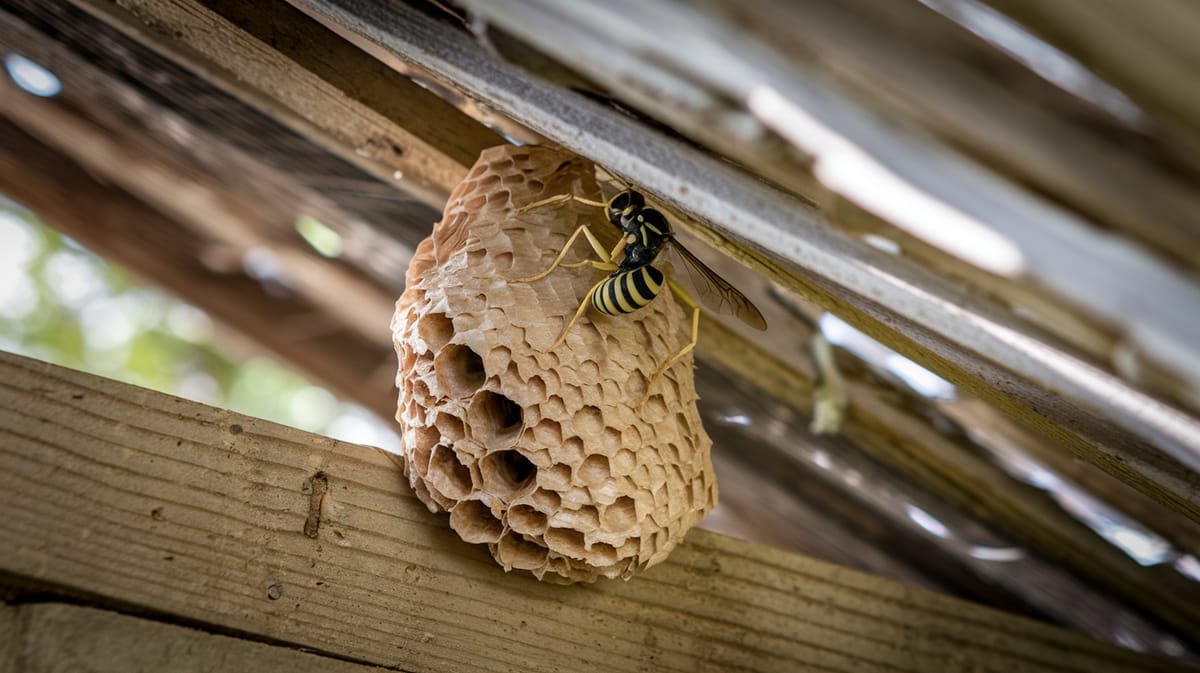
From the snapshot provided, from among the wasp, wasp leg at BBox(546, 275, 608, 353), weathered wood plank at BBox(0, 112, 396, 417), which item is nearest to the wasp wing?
the wasp

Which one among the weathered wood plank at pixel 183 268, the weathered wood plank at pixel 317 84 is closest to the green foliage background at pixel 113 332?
the weathered wood plank at pixel 183 268

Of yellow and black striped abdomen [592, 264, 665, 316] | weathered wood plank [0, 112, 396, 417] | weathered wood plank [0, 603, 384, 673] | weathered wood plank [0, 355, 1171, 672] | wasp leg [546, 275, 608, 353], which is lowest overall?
weathered wood plank [0, 112, 396, 417]

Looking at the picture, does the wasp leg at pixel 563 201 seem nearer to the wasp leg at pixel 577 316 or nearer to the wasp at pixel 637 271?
the wasp at pixel 637 271

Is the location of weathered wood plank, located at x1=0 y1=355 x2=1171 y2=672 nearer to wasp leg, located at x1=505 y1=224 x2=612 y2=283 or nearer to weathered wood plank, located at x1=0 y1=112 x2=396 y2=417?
wasp leg, located at x1=505 y1=224 x2=612 y2=283

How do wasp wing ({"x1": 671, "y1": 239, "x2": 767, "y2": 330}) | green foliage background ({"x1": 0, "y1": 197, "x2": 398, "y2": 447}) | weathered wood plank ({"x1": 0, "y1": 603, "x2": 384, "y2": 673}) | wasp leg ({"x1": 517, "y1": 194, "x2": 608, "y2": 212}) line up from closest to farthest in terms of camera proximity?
→ weathered wood plank ({"x1": 0, "y1": 603, "x2": 384, "y2": 673}) < wasp leg ({"x1": 517, "y1": 194, "x2": 608, "y2": 212}) < wasp wing ({"x1": 671, "y1": 239, "x2": 767, "y2": 330}) < green foliage background ({"x1": 0, "y1": 197, "x2": 398, "y2": 447})

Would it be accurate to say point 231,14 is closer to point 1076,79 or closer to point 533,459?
point 533,459

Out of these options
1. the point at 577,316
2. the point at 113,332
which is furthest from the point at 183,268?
the point at 113,332
